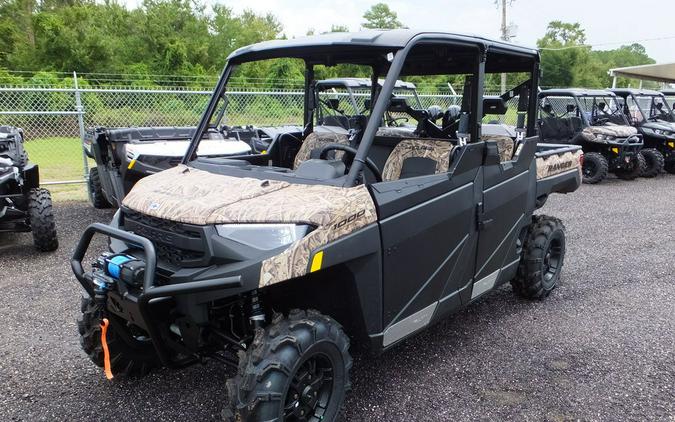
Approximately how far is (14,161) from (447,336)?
5.21m

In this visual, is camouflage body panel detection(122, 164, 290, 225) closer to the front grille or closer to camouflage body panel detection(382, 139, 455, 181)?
the front grille

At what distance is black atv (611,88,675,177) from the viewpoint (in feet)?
39.3

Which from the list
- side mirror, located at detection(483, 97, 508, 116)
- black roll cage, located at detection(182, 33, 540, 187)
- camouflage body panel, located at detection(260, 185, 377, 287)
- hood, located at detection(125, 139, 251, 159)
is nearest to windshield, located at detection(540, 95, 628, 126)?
hood, located at detection(125, 139, 251, 159)

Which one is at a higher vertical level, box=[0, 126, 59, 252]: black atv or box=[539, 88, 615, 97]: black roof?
box=[539, 88, 615, 97]: black roof

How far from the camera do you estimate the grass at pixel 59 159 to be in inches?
397

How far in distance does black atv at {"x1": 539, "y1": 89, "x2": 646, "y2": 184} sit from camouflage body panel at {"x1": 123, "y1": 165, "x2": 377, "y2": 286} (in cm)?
938

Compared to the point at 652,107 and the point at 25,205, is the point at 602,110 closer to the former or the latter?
the point at 652,107

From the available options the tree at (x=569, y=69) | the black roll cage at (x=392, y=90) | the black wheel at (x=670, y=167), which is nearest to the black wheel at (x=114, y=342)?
the black roll cage at (x=392, y=90)

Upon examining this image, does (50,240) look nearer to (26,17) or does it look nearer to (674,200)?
(674,200)

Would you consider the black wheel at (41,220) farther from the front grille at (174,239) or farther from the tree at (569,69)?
the tree at (569,69)

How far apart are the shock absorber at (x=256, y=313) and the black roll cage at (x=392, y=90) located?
70cm

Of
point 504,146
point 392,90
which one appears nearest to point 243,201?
point 392,90

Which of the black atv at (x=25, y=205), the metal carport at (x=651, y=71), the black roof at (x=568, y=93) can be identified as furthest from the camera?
the metal carport at (x=651, y=71)

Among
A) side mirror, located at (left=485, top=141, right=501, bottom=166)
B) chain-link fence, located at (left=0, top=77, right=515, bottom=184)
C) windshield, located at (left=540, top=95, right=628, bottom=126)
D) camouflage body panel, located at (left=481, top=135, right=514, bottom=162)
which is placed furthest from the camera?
windshield, located at (left=540, top=95, right=628, bottom=126)
